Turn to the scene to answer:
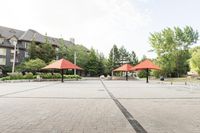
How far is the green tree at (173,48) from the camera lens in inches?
2419

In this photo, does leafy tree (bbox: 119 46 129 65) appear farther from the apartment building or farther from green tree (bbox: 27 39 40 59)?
green tree (bbox: 27 39 40 59)

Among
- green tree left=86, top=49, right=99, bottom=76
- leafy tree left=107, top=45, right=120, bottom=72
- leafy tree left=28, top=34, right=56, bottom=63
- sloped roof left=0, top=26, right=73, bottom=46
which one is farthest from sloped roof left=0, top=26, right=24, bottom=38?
leafy tree left=107, top=45, right=120, bottom=72

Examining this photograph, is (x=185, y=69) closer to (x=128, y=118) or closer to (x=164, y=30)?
(x=164, y=30)

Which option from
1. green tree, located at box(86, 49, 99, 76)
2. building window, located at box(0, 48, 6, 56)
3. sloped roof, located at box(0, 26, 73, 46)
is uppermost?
sloped roof, located at box(0, 26, 73, 46)

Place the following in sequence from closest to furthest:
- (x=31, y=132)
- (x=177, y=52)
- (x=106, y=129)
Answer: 1. (x=31, y=132)
2. (x=106, y=129)
3. (x=177, y=52)

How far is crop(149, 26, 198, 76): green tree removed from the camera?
61.4 m

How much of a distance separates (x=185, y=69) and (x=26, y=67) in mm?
35311

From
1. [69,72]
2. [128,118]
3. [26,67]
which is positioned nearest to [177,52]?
[69,72]

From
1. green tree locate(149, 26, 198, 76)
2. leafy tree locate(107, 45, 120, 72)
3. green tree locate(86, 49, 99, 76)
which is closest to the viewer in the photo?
green tree locate(149, 26, 198, 76)

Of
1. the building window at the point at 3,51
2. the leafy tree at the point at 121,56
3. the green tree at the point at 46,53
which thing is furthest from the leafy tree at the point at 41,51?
the leafy tree at the point at 121,56

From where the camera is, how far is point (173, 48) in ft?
206

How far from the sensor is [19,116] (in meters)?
8.59

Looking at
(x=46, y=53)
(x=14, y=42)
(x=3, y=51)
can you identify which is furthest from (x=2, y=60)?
(x=46, y=53)

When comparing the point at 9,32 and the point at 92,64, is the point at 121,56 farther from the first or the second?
the point at 9,32
